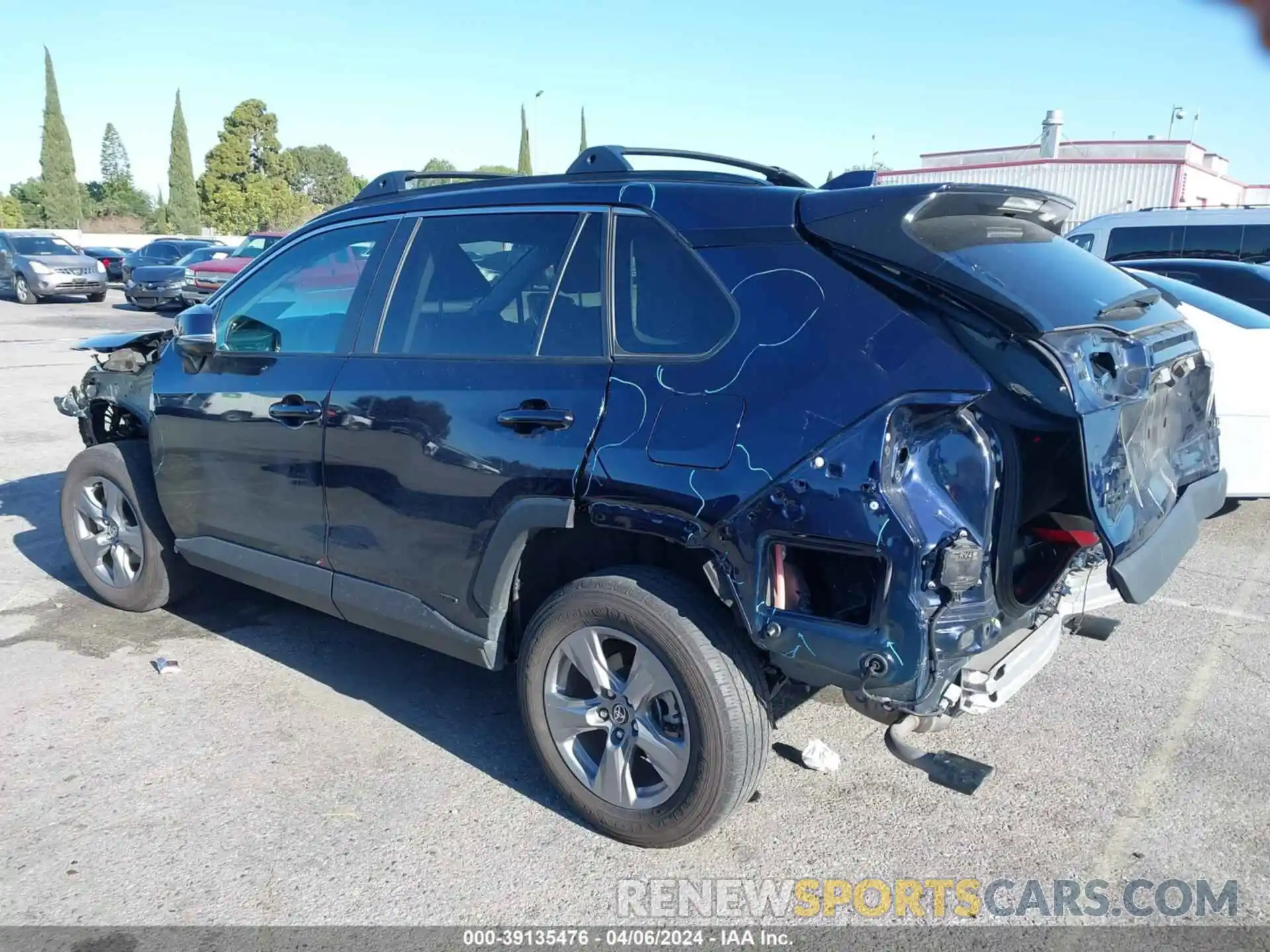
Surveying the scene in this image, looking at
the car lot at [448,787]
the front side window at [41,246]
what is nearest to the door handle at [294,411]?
the car lot at [448,787]

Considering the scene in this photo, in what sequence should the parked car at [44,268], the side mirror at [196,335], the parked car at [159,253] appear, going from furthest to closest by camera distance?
the parked car at [159,253], the parked car at [44,268], the side mirror at [196,335]

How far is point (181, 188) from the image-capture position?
176 feet

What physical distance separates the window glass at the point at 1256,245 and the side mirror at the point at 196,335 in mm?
12293

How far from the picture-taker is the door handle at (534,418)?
305 cm

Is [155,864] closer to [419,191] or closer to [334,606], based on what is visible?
[334,606]

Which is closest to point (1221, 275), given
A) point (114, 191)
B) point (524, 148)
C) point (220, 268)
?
point (220, 268)

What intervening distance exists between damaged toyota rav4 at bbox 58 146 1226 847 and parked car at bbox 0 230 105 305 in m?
23.2

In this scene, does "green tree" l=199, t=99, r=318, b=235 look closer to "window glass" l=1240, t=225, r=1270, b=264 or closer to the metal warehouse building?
the metal warehouse building

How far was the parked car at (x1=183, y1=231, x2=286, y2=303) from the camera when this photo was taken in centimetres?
1928

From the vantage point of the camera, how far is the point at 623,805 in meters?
3.08

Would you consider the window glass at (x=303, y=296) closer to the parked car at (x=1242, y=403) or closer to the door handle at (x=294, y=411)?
the door handle at (x=294, y=411)

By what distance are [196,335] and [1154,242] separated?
37.4ft

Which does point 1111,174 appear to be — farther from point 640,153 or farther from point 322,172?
point 322,172

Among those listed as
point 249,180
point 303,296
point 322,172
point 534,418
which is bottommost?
point 534,418
